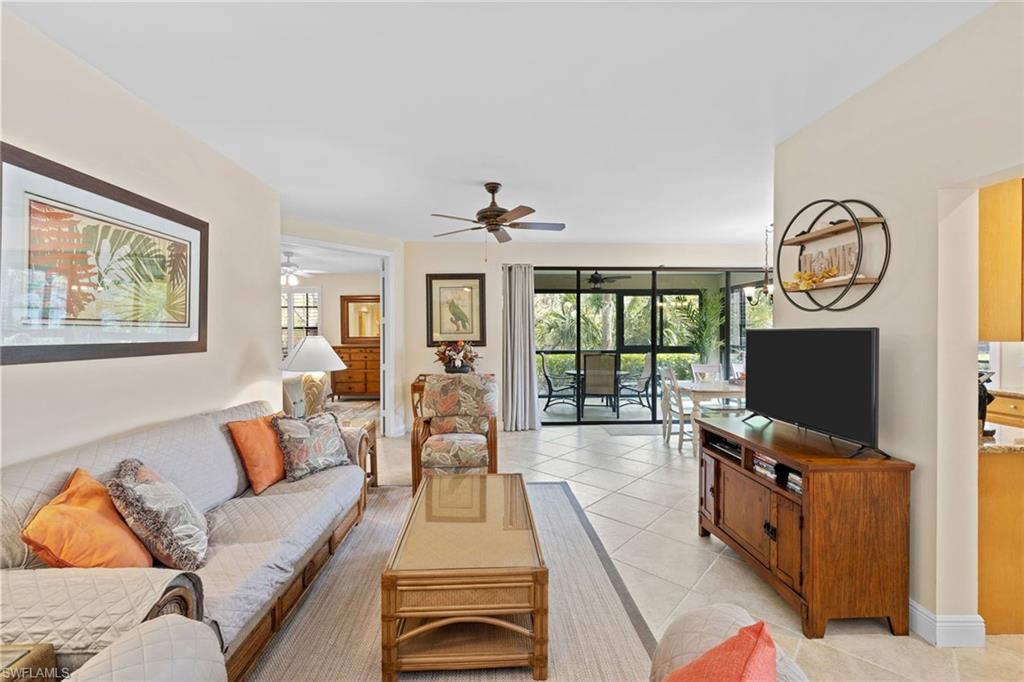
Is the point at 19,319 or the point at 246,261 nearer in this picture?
the point at 19,319

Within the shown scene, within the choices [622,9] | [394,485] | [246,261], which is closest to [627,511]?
[394,485]

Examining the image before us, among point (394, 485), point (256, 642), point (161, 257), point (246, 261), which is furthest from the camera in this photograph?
point (394, 485)

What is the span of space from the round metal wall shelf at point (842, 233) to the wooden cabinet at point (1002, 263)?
1.23 feet

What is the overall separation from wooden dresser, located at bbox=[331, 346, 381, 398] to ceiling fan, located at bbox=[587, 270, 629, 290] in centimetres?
454

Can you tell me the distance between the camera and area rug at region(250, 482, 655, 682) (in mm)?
1864

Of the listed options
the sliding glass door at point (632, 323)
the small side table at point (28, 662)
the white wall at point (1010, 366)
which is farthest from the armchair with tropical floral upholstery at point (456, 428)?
the white wall at point (1010, 366)

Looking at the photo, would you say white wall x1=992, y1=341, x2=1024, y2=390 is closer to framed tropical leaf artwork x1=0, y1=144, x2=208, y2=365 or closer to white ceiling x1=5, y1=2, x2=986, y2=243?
white ceiling x1=5, y1=2, x2=986, y2=243

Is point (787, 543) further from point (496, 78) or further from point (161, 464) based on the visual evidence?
point (161, 464)

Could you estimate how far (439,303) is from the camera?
246 inches

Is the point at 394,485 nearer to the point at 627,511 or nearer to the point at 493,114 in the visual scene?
the point at 627,511

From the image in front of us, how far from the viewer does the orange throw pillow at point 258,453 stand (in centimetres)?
271

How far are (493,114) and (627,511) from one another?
9.58 ft

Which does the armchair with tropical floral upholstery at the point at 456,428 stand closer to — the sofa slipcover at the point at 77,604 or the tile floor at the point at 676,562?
the tile floor at the point at 676,562

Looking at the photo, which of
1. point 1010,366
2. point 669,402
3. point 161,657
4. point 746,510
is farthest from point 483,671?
point 669,402
